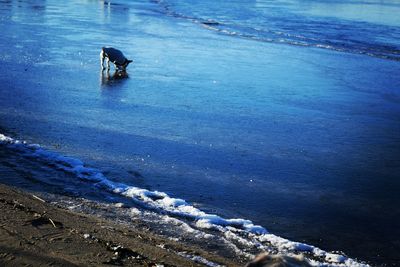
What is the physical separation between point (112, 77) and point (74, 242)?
29.6 ft

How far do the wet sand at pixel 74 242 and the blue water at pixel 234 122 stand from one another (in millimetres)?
1345

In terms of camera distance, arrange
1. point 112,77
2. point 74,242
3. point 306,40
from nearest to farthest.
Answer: point 74,242 < point 112,77 < point 306,40

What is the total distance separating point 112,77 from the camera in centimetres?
→ 1348

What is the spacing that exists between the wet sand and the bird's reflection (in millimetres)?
7402

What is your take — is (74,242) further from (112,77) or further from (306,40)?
(306,40)

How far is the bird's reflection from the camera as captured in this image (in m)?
13.0

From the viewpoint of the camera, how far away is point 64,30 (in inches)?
829

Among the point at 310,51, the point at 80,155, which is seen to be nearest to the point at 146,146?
the point at 80,155

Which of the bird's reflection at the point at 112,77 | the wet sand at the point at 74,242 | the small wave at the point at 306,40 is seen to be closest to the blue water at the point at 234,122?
the bird's reflection at the point at 112,77

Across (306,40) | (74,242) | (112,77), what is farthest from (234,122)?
(306,40)

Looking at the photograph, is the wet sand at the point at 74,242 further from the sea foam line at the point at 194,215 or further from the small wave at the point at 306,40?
the small wave at the point at 306,40

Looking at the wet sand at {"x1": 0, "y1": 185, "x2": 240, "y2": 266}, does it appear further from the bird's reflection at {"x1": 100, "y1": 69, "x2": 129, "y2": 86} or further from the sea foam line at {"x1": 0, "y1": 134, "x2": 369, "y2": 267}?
the bird's reflection at {"x1": 100, "y1": 69, "x2": 129, "y2": 86}

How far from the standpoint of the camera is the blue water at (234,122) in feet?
21.8

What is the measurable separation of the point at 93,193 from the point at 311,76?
9889mm
